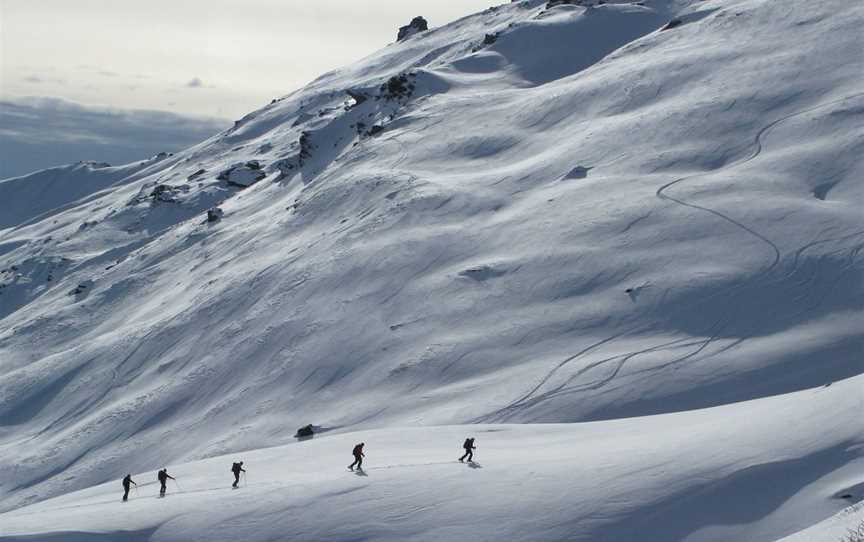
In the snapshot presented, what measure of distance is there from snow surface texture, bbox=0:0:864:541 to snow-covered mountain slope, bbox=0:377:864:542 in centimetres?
9

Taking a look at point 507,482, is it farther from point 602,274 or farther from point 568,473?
point 602,274

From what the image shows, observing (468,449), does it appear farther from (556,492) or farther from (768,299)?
(768,299)

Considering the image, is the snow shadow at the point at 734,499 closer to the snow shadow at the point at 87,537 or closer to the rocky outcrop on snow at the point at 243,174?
the snow shadow at the point at 87,537

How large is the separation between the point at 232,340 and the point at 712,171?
31.5 metres

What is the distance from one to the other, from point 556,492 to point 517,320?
25153 millimetres

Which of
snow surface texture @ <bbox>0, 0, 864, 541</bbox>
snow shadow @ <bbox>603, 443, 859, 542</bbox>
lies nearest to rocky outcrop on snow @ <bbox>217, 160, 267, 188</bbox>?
snow surface texture @ <bbox>0, 0, 864, 541</bbox>

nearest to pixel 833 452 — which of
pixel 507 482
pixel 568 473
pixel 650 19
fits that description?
pixel 568 473

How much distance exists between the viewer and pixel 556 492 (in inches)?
949

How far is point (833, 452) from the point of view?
22625 mm

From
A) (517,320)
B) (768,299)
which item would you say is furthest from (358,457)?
(517,320)

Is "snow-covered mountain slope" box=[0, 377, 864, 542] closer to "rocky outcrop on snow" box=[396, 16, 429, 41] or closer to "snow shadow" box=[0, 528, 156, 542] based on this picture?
"snow shadow" box=[0, 528, 156, 542]

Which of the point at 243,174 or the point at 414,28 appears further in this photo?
the point at 414,28

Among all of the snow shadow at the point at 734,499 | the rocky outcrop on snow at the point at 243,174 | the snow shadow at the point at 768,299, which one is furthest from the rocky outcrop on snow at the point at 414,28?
the snow shadow at the point at 734,499

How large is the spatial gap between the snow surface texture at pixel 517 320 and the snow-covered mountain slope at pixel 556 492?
0.09 m
